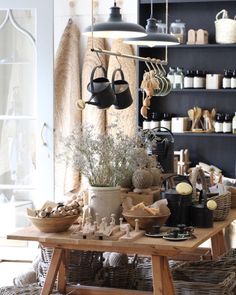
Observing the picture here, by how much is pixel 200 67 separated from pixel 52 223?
137 inches

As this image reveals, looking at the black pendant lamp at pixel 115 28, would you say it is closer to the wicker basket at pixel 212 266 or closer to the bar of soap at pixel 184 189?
the bar of soap at pixel 184 189

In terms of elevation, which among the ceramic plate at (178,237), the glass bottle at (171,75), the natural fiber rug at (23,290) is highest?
the glass bottle at (171,75)

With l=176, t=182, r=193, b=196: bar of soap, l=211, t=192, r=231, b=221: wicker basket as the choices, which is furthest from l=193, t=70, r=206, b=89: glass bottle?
l=176, t=182, r=193, b=196: bar of soap

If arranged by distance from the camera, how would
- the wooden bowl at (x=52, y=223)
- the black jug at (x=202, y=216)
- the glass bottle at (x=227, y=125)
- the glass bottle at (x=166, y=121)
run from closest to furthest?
the wooden bowl at (x=52, y=223) → the black jug at (x=202, y=216) → the glass bottle at (x=227, y=125) → the glass bottle at (x=166, y=121)

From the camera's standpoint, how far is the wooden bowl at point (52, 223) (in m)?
3.43

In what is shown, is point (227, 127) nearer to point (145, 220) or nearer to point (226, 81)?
point (226, 81)

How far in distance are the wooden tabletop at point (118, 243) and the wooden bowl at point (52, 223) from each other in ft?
0.08

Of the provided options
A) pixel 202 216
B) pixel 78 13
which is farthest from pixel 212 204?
pixel 78 13

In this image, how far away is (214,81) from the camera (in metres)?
6.30

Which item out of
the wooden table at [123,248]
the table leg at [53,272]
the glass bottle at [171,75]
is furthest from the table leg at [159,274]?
the glass bottle at [171,75]

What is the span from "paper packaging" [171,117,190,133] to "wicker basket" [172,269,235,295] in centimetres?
251

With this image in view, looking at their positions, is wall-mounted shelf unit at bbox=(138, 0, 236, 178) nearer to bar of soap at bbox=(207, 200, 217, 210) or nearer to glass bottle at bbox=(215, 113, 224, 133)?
glass bottle at bbox=(215, 113, 224, 133)

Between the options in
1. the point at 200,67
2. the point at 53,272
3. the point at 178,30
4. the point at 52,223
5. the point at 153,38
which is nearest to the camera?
the point at 52,223

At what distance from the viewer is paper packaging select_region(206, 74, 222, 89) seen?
6.29 metres
